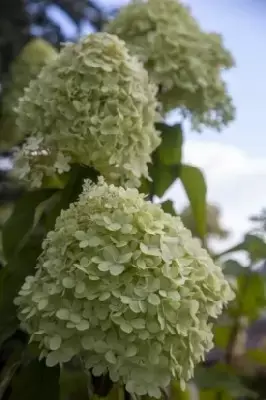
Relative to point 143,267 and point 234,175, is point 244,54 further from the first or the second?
point 143,267

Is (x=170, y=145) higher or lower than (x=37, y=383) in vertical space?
higher

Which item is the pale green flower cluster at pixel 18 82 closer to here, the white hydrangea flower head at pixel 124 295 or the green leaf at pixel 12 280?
the green leaf at pixel 12 280

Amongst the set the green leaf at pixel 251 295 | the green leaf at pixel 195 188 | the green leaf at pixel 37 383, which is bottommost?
the green leaf at pixel 37 383

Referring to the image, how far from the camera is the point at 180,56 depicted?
2.24 feet

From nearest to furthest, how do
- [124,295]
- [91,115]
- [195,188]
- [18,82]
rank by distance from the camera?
[124,295] < [91,115] < [195,188] < [18,82]

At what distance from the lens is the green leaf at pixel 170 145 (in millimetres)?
685

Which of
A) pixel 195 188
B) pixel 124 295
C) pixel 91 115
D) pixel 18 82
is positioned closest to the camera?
pixel 124 295

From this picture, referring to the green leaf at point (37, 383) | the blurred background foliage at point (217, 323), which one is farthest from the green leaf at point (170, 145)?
the green leaf at point (37, 383)

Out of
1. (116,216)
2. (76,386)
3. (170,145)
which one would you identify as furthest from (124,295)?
(170,145)

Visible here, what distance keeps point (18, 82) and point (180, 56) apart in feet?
1.19

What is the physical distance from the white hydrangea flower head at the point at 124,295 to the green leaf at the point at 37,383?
4cm

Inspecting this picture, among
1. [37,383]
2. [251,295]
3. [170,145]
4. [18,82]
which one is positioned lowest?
[37,383]

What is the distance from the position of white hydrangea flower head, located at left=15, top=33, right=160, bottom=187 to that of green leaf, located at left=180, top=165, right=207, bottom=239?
0.08 m

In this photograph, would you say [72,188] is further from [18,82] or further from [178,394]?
[18,82]
